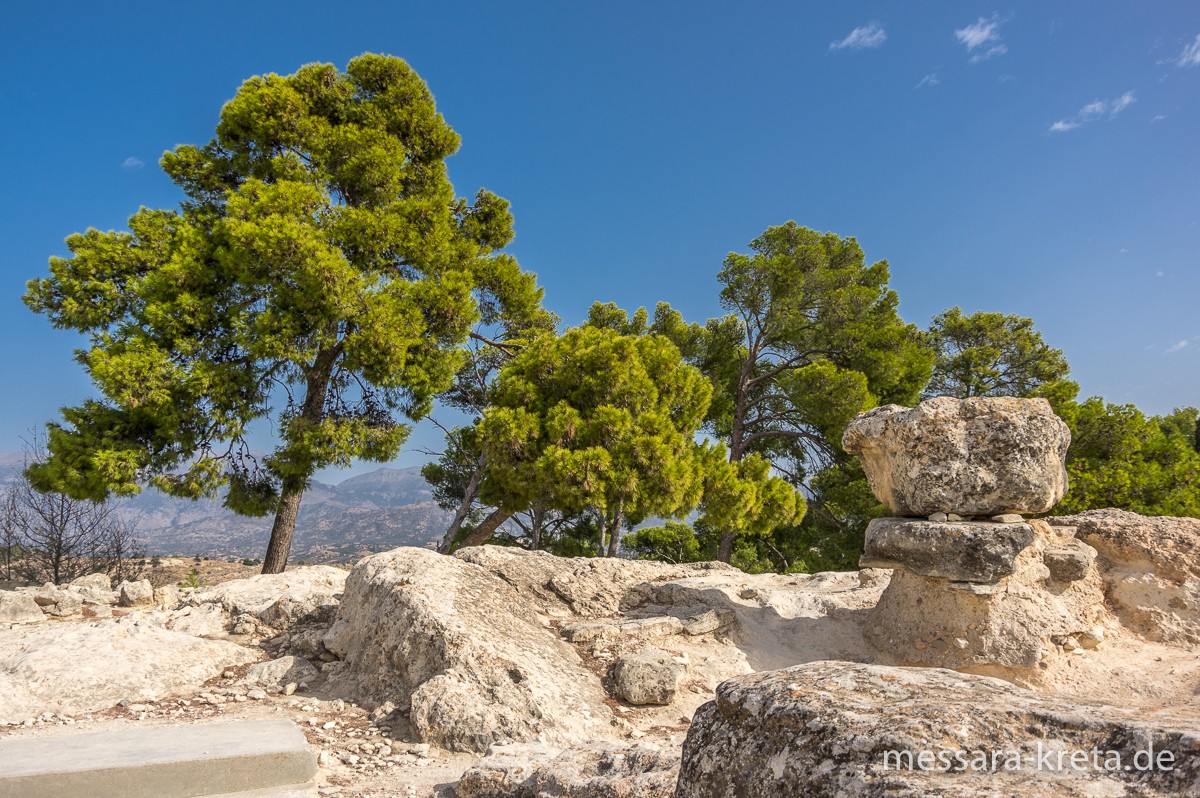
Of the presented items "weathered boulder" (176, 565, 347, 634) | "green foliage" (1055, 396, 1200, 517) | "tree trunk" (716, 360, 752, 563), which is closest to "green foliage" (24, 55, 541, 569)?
"weathered boulder" (176, 565, 347, 634)

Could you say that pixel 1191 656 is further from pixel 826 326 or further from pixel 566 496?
pixel 826 326

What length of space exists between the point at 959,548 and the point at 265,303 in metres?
12.8

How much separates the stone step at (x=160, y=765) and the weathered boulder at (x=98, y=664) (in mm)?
1514

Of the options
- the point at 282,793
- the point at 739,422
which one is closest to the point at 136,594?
the point at 282,793

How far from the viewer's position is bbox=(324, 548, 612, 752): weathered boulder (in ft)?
15.9

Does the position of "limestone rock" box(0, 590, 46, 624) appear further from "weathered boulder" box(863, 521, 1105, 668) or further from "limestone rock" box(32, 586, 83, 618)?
"weathered boulder" box(863, 521, 1105, 668)

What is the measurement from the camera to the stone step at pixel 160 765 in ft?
10.8

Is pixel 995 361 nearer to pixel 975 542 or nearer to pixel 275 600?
pixel 975 542

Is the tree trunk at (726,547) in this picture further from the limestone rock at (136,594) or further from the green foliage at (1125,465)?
the limestone rock at (136,594)

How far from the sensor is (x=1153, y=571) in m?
7.92

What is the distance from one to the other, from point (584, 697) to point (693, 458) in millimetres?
8247

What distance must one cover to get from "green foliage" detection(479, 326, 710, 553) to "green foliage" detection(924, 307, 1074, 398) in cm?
1030

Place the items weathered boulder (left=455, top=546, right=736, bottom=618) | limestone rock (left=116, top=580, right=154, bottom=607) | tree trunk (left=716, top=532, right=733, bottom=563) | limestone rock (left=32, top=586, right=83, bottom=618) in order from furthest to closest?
tree trunk (left=716, top=532, right=733, bottom=563) < limestone rock (left=116, top=580, right=154, bottom=607) < limestone rock (left=32, top=586, right=83, bottom=618) < weathered boulder (left=455, top=546, right=736, bottom=618)

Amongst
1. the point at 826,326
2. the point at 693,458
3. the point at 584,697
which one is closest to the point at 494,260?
the point at 693,458
